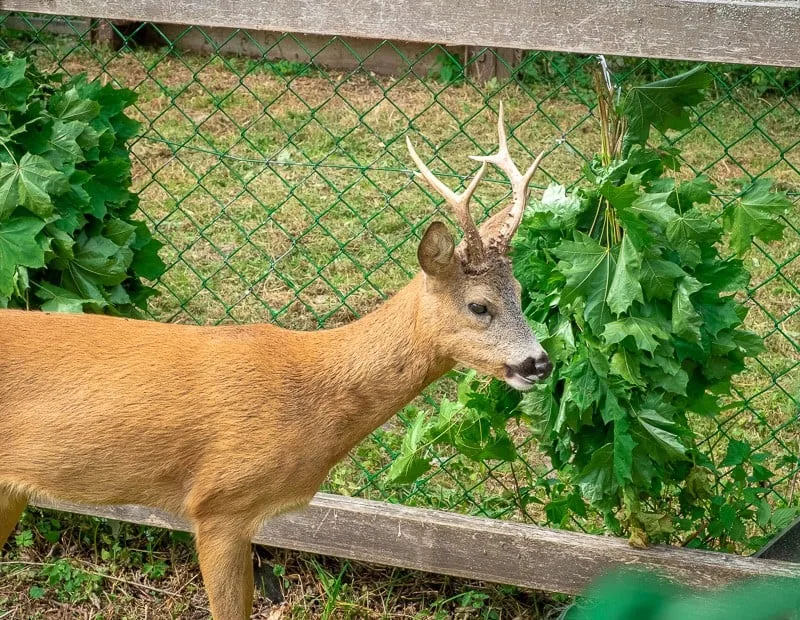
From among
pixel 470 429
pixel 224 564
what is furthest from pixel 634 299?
pixel 224 564

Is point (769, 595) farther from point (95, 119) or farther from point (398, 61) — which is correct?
point (398, 61)

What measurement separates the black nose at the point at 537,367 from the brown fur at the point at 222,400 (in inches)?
4.3

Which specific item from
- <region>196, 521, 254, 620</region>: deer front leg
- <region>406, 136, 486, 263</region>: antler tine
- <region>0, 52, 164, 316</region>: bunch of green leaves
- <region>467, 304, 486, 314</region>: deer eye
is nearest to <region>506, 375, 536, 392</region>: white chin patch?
<region>467, 304, 486, 314</region>: deer eye

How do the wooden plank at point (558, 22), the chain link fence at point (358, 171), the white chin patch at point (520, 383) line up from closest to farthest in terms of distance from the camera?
the wooden plank at point (558, 22) < the white chin patch at point (520, 383) < the chain link fence at point (358, 171)

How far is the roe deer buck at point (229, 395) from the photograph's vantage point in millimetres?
3777

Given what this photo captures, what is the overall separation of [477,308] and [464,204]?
425 mm

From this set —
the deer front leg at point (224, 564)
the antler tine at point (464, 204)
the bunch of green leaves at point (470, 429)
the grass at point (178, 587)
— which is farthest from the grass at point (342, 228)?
the antler tine at point (464, 204)

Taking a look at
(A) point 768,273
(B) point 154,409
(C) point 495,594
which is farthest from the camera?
(A) point 768,273

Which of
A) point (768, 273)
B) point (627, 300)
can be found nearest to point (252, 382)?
point (627, 300)

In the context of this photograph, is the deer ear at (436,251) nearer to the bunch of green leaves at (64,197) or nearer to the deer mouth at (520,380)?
the deer mouth at (520,380)

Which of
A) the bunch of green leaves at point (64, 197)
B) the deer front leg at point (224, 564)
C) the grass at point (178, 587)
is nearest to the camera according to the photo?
the deer front leg at point (224, 564)

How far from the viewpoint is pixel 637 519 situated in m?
4.02

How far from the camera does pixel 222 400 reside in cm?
382

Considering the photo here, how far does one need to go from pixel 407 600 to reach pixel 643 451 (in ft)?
4.58
